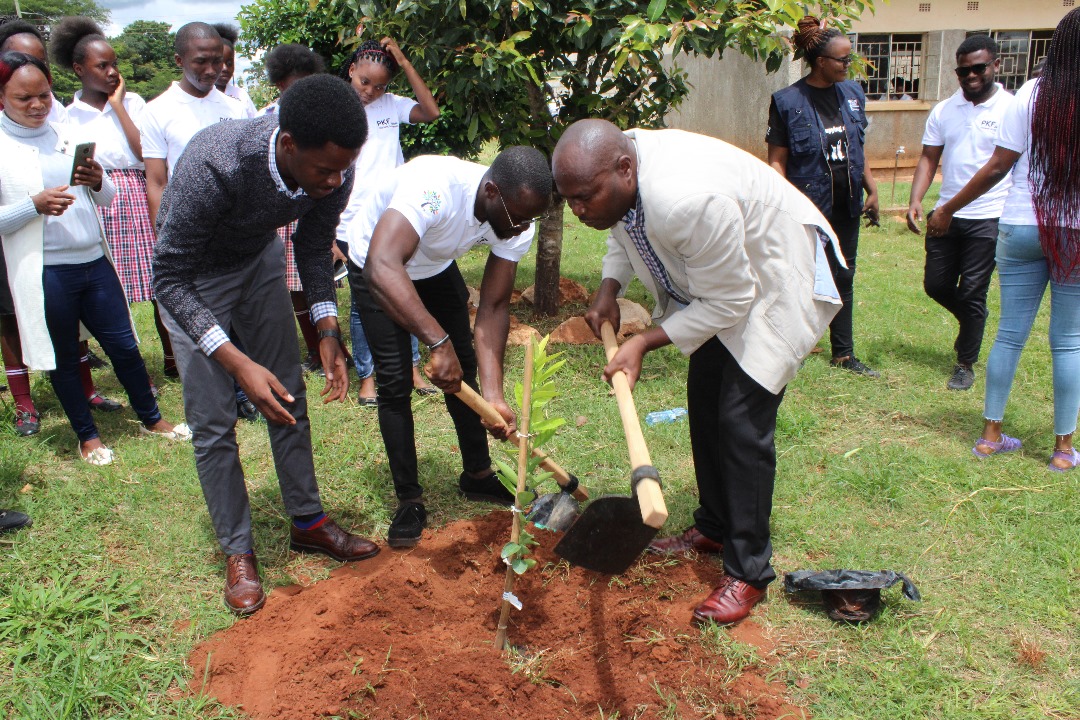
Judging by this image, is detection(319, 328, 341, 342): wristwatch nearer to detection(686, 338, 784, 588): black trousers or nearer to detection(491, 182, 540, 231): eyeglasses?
detection(491, 182, 540, 231): eyeglasses

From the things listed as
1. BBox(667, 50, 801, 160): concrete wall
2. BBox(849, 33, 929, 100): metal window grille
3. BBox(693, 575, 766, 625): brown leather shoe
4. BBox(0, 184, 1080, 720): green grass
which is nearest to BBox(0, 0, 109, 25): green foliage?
BBox(667, 50, 801, 160): concrete wall

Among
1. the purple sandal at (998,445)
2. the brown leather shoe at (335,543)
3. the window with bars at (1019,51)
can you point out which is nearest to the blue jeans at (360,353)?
the brown leather shoe at (335,543)

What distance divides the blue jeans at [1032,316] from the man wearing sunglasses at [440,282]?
2415 millimetres

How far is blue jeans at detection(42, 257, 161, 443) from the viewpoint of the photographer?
4156 millimetres

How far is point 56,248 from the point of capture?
4.10 metres

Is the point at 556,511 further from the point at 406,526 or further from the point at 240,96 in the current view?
the point at 240,96

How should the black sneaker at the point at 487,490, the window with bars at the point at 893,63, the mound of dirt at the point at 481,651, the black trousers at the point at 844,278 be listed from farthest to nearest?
the window with bars at the point at 893,63, the black trousers at the point at 844,278, the black sneaker at the point at 487,490, the mound of dirt at the point at 481,651

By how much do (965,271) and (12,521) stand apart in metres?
5.56

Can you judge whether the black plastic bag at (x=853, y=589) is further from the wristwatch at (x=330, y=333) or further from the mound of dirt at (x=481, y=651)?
the wristwatch at (x=330, y=333)

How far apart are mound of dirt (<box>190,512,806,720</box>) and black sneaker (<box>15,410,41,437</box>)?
2387 mm

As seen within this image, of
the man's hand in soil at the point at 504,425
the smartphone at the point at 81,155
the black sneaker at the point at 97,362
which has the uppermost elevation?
the smartphone at the point at 81,155

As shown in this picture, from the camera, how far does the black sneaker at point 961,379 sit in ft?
16.7

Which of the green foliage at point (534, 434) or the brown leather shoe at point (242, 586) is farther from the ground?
the green foliage at point (534, 434)

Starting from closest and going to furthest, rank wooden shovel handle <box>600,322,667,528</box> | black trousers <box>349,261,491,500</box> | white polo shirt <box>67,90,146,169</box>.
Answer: wooden shovel handle <box>600,322,667,528</box> → black trousers <box>349,261,491,500</box> → white polo shirt <box>67,90,146,169</box>
